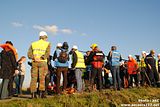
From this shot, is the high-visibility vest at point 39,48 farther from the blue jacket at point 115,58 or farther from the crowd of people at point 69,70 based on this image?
the blue jacket at point 115,58

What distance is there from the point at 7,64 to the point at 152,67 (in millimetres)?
8972

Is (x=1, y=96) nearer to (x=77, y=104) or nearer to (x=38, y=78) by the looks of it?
(x=38, y=78)

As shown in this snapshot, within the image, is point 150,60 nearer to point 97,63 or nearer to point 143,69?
point 143,69

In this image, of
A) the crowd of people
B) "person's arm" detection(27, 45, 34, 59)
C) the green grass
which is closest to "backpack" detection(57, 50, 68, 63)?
the crowd of people

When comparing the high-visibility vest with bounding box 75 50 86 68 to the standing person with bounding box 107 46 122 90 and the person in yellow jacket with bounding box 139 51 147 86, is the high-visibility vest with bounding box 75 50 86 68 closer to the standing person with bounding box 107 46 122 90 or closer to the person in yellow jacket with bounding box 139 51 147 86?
the standing person with bounding box 107 46 122 90

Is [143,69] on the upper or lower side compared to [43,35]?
lower

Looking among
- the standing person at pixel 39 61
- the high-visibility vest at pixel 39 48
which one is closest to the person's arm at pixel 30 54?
the standing person at pixel 39 61

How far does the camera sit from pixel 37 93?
10383mm

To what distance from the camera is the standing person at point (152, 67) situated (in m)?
16.1

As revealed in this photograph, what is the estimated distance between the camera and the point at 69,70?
13945 mm

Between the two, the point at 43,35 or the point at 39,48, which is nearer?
the point at 39,48

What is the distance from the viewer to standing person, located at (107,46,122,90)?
531 inches

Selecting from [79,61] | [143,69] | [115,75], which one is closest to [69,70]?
[79,61]

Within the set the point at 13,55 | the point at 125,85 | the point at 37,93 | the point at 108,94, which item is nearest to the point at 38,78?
the point at 37,93
